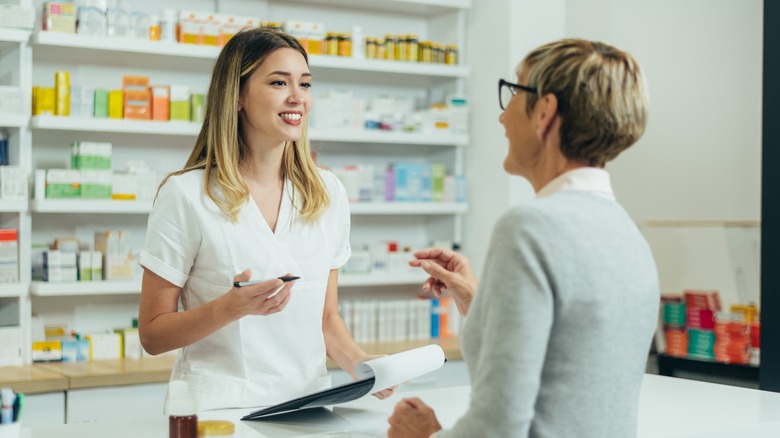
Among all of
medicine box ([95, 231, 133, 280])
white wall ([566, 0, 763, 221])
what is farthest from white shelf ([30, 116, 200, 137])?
white wall ([566, 0, 763, 221])

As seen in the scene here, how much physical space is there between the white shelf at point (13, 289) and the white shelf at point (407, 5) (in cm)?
201

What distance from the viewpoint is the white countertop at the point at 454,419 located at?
1786mm

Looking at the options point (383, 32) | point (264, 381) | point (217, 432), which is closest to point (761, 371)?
point (264, 381)

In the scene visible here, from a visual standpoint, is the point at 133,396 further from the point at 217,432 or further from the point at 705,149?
the point at 705,149

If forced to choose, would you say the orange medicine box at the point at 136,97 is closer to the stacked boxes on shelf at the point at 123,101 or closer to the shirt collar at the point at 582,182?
the stacked boxes on shelf at the point at 123,101

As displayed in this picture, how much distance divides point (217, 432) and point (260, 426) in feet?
0.44

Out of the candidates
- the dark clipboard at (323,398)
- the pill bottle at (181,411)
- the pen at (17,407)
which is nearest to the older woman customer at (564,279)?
the dark clipboard at (323,398)

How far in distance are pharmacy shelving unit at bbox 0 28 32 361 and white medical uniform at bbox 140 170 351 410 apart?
1909 millimetres

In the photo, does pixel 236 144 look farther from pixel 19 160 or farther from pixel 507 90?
pixel 19 160

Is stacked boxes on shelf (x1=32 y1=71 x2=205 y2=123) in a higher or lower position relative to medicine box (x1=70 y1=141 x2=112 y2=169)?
higher

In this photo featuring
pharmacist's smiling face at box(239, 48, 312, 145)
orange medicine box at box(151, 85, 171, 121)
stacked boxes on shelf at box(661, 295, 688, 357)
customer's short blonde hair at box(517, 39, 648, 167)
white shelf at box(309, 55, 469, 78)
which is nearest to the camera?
customer's short blonde hair at box(517, 39, 648, 167)

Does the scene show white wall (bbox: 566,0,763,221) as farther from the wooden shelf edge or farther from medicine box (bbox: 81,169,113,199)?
medicine box (bbox: 81,169,113,199)

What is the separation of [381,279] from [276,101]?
8.13 ft

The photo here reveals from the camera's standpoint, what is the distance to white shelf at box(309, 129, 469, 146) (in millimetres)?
4531
